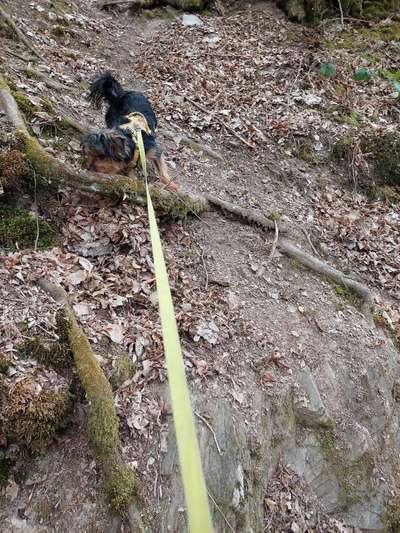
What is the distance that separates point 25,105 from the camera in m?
4.74

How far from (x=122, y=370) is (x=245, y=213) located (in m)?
2.84

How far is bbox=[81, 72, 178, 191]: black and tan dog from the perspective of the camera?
4.09 metres

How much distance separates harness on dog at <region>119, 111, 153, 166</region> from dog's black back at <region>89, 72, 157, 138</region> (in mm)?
183

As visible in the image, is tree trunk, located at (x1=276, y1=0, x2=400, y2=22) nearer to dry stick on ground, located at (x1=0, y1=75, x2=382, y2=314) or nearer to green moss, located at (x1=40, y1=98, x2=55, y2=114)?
dry stick on ground, located at (x1=0, y1=75, x2=382, y2=314)

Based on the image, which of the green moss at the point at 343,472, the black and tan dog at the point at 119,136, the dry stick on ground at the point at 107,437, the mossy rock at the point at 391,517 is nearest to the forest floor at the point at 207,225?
the dry stick on ground at the point at 107,437

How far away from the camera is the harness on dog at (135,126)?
166 inches

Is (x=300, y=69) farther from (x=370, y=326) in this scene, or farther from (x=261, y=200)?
(x=370, y=326)

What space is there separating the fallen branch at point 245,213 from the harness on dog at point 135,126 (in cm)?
120

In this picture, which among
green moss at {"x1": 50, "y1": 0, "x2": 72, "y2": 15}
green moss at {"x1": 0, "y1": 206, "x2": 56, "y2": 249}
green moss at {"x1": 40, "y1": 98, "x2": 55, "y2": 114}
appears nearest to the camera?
green moss at {"x1": 0, "y1": 206, "x2": 56, "y2": 249}

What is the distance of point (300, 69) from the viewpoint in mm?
7977

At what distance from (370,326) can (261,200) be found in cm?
221

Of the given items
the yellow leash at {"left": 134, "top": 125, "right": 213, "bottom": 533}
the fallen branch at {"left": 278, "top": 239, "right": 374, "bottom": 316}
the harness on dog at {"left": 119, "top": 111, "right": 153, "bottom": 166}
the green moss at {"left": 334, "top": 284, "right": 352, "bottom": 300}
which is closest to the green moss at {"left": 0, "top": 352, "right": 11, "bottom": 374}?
the yellow leash at {"left": 134, "top": 125, "right": 213, "bottom": 533}

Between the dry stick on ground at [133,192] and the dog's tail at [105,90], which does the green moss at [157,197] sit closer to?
the dry stick on ground at [133,192]

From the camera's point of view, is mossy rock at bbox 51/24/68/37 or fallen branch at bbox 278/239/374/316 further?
mossy rock at bbox 51/24/68/37
